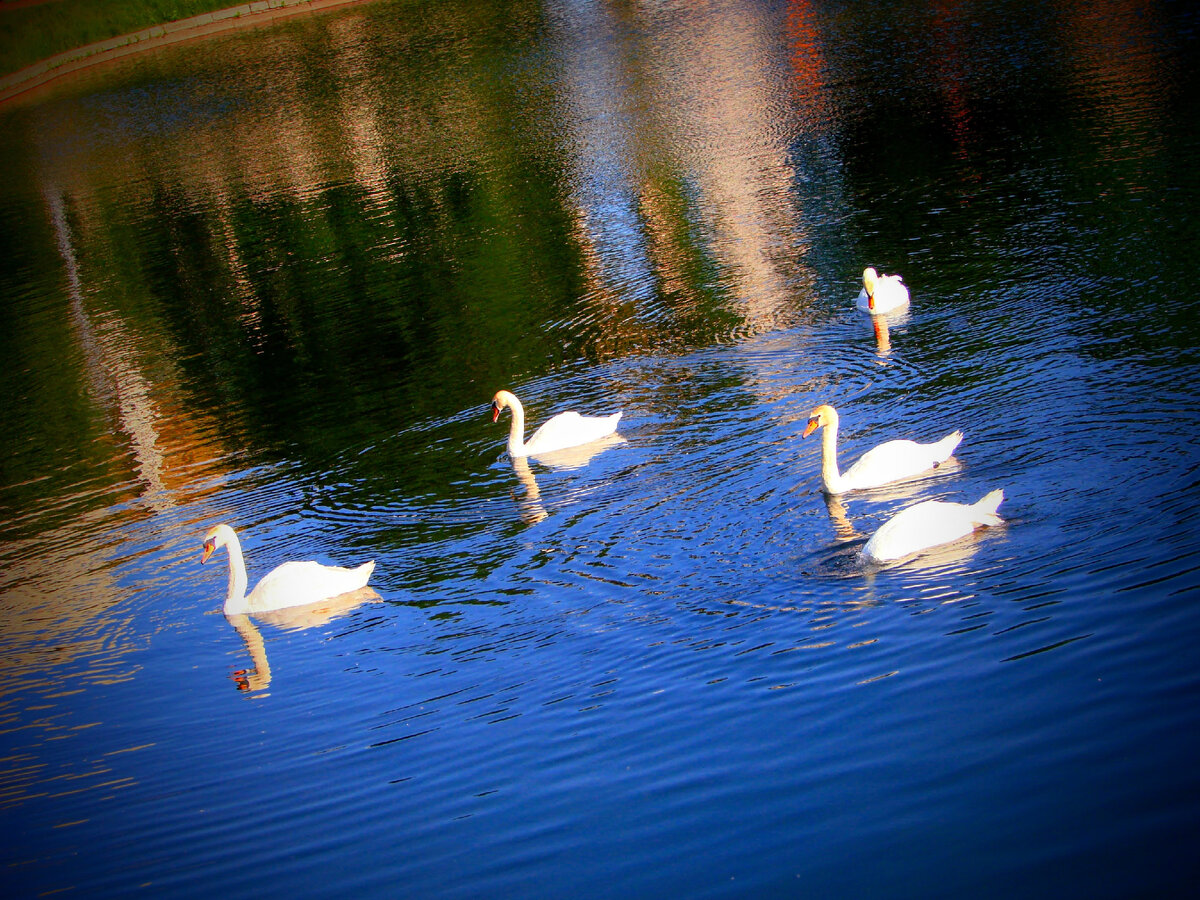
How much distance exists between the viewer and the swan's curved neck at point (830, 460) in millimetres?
9484

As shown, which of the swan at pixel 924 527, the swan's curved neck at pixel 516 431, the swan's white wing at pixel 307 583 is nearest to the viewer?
the swan at pixel 924 527

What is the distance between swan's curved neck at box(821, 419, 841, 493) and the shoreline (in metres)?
60.7

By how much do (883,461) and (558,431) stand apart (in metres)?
3.68

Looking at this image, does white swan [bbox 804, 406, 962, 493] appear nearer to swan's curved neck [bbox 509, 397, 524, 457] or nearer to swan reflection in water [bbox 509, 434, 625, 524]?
swan reflection in water [bbox 509, 434, 625, 524]

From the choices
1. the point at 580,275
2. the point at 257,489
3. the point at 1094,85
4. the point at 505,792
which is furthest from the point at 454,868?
the point at 1094,85

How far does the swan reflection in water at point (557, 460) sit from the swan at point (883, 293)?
356cm

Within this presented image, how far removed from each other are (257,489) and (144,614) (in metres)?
2.67

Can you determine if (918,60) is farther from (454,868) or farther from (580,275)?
(454,868)

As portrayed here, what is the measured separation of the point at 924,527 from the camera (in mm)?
8062

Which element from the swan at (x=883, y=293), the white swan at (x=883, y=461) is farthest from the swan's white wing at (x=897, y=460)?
the swan at (x=883, y=293)

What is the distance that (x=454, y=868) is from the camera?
5.99 m

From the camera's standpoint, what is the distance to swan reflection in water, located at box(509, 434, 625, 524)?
1110 cm

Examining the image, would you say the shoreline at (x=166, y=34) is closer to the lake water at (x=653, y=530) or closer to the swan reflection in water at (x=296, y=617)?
the lake water at (x=653, y=530)

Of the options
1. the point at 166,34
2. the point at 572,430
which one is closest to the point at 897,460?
the point at 572,430
